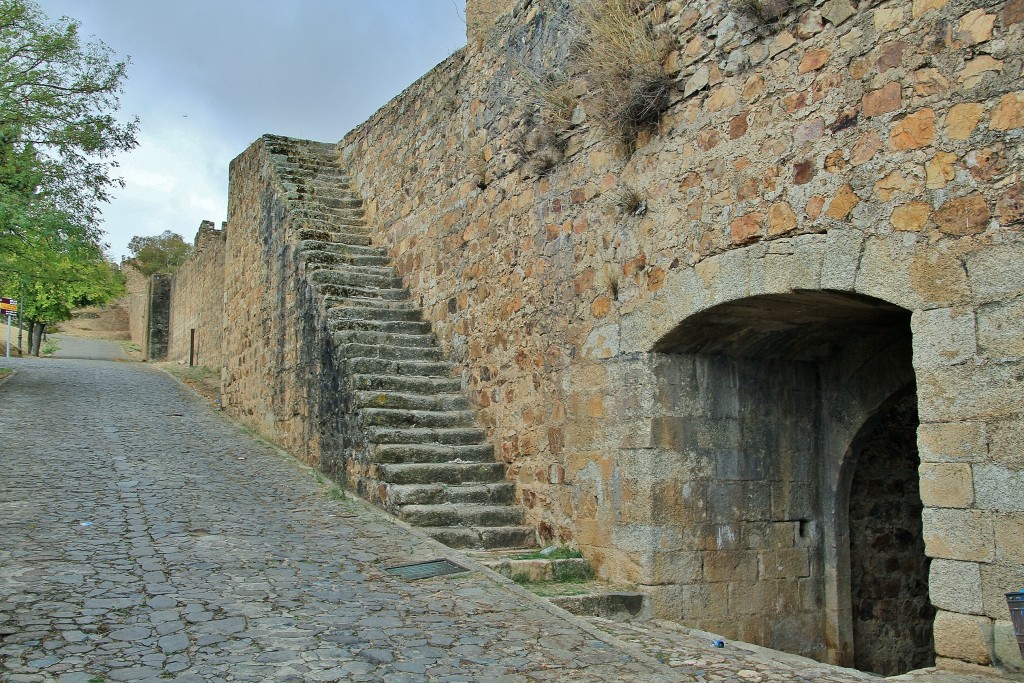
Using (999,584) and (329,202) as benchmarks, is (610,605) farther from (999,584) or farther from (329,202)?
(329,202)

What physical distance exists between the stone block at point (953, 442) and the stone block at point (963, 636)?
709 millimetres

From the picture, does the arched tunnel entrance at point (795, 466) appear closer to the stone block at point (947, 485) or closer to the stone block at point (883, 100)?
the stone block at point (883, 100)

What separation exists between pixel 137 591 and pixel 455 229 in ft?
16.1

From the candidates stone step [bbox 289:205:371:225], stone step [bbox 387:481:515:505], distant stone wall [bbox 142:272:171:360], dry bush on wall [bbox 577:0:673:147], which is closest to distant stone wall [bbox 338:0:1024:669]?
dry bush on wall [bbox 577:0:673:147]

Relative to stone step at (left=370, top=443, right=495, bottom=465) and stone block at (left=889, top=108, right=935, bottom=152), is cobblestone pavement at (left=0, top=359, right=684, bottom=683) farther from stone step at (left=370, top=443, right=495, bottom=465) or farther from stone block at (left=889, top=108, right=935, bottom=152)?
stone block at (left=889, top=108, right=935, bottom=152)

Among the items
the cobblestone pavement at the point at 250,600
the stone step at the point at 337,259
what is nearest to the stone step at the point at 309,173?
the stone step at the point at 337,259

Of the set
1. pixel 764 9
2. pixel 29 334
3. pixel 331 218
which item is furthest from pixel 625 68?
pixel 29 334

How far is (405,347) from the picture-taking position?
9219 mm

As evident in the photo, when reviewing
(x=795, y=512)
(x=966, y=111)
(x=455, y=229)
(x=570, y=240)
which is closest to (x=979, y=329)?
(x=966, y=111)

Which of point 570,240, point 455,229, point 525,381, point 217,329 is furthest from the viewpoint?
point 217,329

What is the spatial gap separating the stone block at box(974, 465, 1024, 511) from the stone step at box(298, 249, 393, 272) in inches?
307

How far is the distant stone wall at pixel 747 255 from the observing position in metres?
4.11

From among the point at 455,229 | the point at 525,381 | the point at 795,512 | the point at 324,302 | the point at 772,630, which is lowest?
the point at 772,630

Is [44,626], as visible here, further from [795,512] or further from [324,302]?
[324,302]
